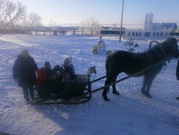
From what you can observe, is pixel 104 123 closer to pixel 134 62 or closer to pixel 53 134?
pixel 53 134

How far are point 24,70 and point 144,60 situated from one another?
10.4 feet

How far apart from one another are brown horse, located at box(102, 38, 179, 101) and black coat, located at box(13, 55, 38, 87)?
204cm

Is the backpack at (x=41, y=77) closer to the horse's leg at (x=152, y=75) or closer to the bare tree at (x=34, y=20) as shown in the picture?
the horse's leg at (x=152, y=75)

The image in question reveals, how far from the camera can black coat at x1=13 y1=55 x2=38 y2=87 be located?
4559 millimetres

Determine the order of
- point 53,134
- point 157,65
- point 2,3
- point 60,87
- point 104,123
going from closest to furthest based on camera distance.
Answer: point 53,134 → point 104,123 → point 60,87 → point 157,65 → point 2,3

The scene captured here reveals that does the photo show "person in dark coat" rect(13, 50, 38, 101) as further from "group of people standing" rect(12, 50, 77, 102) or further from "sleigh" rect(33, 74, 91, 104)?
"sleigh" rect(33, 74, 91, 104)

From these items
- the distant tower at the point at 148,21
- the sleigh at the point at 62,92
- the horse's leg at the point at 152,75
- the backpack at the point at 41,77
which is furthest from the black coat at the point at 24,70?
the distant tower at the point at 148,21

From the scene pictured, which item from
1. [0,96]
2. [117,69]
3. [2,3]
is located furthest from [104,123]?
[2,3]

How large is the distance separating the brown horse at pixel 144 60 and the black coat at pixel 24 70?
80.3 inches

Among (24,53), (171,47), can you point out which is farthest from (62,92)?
(171,47)

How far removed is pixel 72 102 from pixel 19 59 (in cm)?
167

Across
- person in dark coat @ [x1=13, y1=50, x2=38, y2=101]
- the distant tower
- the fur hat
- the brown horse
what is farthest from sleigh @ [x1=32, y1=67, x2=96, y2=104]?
the distant tower

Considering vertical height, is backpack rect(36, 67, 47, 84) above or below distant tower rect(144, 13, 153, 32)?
below

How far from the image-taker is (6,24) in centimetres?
6425
